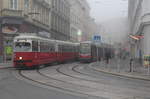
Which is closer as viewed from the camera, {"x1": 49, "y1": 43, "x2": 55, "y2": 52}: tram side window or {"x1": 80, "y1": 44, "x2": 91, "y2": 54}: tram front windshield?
{"x1": 49, "y1": 43, "x2": 55, "y2": 52}: tram side window

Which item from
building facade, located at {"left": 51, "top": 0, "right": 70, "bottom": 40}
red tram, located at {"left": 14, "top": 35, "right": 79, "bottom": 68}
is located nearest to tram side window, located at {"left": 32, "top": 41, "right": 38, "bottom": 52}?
red tram, located at {"left": 14, "top": 35, "right": 79, "bottom": 68}

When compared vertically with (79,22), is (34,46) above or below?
below

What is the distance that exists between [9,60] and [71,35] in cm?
3537

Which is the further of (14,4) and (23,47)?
(14,4)

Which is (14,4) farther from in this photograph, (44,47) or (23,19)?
(44,47)

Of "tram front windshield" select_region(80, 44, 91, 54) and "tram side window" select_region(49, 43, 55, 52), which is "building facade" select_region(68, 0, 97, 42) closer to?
"tram front windshield" select_region(80, 44, 91, 54)

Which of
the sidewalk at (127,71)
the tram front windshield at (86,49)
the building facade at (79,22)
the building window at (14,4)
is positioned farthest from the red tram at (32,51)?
the building facade at (79,22)

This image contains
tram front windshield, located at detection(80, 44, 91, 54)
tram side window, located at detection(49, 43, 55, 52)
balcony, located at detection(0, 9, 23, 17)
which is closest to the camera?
tram side window, located at detection(49, 43, 55, 52)

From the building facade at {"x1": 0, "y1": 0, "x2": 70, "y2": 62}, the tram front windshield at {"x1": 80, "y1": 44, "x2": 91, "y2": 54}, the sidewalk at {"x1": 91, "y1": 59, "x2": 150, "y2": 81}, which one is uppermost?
the building facade at {"x1": 0, "y1": 0, "x2": 70, "y2": 62}

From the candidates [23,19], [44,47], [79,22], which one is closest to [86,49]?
[23,19]

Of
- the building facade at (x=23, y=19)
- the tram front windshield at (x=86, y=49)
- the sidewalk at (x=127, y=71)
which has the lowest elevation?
the sidewalk at (x=127, y=71)

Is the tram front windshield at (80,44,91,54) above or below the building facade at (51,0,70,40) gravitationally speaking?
below

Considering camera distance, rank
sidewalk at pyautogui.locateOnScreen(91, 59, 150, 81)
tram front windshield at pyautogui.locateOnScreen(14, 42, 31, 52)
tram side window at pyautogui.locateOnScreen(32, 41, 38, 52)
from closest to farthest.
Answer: sidewalk at pyautogui.locateOnScreen(91, 59, 150, 81), tram front windshield at pyautogui.locateOnScreen(14, 42, 31, 52), tram side window at pyautogui.locateOnScreen(32, 41, 38, 52)

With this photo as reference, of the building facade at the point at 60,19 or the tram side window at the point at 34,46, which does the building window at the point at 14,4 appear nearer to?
the tram side window at the point at 34,46
